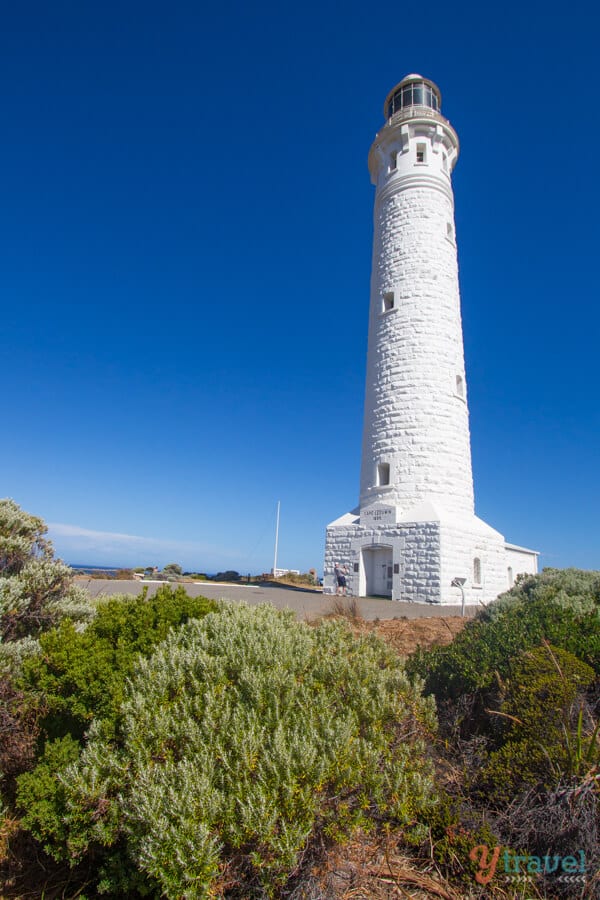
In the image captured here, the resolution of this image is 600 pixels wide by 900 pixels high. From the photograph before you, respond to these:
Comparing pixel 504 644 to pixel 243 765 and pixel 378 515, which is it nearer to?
pixel 243 765

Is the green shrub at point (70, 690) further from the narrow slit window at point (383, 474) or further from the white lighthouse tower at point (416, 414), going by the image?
the narrow slit window at point (383, 474)

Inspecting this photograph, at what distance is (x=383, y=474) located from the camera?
1611 centimetres

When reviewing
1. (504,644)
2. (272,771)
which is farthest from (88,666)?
(504,644)

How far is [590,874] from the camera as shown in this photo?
2.51 meters

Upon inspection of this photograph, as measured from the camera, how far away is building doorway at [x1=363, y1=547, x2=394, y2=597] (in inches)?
584

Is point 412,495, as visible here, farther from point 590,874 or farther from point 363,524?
point 590,874

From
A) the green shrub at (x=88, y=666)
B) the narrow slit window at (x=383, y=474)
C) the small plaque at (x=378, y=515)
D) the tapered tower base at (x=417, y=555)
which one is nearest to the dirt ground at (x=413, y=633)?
the green shrub at (x=88, y=666)

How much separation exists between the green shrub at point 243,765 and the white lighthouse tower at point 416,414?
1092 centimetres

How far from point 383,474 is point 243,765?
14033mm

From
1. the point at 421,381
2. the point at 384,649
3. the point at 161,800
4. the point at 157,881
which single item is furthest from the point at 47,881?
the point at 421,381

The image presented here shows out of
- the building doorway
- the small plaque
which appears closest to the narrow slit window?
the small plaque

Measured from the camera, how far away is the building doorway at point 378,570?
1483cm

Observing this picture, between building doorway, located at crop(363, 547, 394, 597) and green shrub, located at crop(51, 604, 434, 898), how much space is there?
11.7 meters

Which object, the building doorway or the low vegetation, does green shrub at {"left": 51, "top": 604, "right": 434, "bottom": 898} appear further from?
the building doorway
